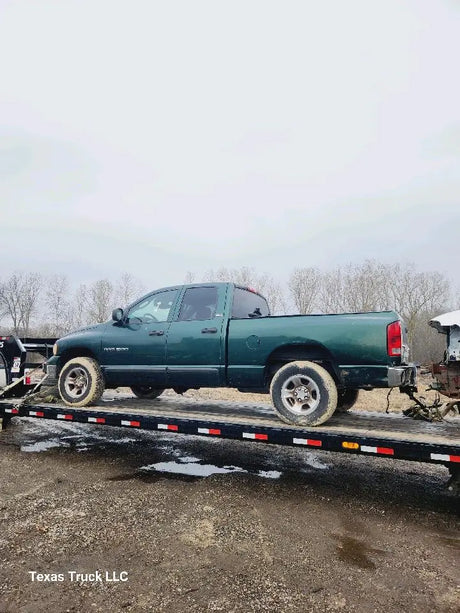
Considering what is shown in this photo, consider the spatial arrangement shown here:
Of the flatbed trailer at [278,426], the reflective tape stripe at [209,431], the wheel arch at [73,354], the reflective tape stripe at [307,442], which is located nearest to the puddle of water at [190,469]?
the flatbed trailer at [278,426]

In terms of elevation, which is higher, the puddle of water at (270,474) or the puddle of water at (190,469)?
the puddle of water at (190,469)

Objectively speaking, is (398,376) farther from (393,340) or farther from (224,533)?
(224,533)

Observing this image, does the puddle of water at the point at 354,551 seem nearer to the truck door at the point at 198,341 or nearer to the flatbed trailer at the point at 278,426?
the flatbed trailer at the point at 278,426

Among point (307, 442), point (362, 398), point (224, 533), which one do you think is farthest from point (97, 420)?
point (362, 398)

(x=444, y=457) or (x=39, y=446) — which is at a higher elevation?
(x=444, y=457)

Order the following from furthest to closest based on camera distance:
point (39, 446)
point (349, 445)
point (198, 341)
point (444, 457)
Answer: point (39, 446), point (198, 341), point (349, 445), point (444, 457)

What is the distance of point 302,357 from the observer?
5.29 m

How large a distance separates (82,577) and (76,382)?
3.69m

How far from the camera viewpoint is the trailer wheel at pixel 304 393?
491 centimetres

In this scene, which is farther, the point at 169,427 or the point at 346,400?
the point at 346,400

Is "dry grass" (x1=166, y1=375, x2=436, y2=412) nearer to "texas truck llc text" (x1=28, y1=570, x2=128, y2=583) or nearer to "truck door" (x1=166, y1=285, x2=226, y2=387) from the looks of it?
"truck door" (x1=166, y1=285, x2=226, y2=387)

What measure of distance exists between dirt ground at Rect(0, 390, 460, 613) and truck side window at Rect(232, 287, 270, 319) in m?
2.11

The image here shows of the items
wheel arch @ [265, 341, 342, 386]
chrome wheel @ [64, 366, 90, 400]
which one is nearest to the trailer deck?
chrome wheel @ [64, 366, 90, 400]

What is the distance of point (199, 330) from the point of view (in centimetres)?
586
